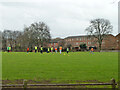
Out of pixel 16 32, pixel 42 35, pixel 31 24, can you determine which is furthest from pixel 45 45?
pixel 16 32

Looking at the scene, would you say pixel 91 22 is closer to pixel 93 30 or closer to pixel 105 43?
pixel 93 30

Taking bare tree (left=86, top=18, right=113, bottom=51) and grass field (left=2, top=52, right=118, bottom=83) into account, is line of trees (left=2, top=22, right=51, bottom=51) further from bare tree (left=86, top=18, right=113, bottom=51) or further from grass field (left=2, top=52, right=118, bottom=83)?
grass field (left=2, top=52, right=118, bottom=83)

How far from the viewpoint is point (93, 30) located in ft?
228

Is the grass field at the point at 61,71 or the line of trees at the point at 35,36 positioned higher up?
the line of trees at the point at 35,36

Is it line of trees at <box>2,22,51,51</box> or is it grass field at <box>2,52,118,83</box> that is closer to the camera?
grass field at <box>2,52,118,83</box>

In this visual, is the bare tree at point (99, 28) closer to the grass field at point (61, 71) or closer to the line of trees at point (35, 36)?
the line of trees at point (35, 36)

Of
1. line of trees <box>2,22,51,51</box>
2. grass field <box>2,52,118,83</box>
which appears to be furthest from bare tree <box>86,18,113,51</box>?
grass field <box>2,52,118,83</box>

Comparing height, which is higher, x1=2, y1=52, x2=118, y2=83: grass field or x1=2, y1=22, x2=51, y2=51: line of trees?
Result: x1=2, y1=22, x2=51, y2=51: line of trees

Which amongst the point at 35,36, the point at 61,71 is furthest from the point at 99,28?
the point at 61,71

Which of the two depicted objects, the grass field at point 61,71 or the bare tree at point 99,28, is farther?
the bare tree at point 99,28

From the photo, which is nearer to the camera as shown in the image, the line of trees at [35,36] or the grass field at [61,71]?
the grass field at [61,71]

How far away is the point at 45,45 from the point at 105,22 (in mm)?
28348

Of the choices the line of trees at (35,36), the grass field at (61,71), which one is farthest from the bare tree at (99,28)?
the grass field at (61,71)

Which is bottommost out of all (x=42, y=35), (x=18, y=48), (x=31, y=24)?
(x=18, y=48)
